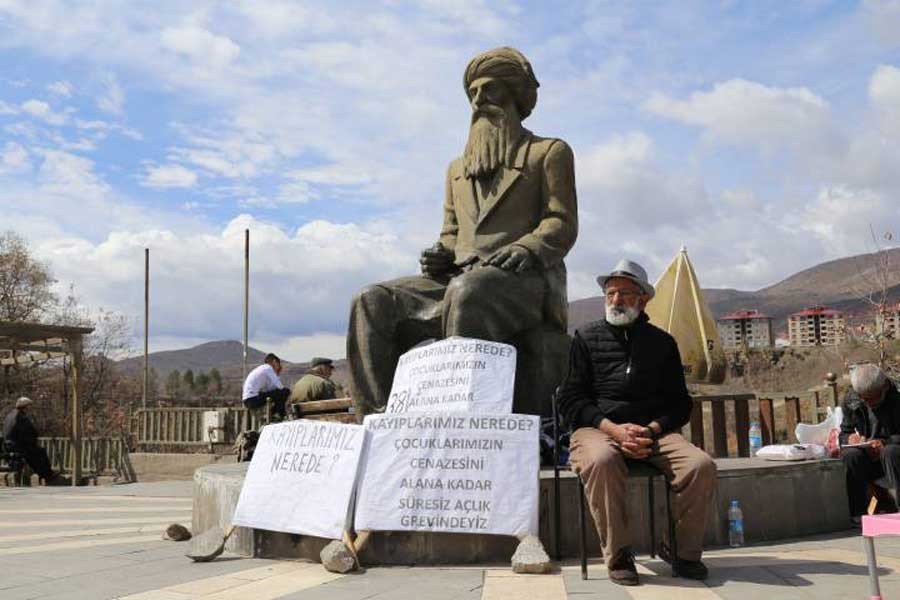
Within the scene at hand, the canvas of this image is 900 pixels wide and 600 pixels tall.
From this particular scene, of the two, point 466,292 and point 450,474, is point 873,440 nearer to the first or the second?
point 466,292

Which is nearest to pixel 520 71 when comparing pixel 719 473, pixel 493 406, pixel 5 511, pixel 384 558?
pixel 493 406

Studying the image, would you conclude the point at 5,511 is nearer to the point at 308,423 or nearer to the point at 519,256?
the point at 308,423

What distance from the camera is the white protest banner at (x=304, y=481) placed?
5.13m

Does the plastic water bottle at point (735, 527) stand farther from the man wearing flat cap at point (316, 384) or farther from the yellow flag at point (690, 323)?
the man wearing flat cap at point (316, 384)

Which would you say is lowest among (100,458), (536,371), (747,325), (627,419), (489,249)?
(100,458)

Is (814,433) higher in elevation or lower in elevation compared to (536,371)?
lower

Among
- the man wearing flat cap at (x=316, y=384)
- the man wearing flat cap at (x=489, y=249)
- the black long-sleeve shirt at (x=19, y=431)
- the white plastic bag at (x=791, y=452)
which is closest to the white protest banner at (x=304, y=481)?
the man wearing flat cap at (x=489, y=249)

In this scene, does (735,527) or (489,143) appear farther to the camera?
(489,143)

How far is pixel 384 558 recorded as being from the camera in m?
5.00

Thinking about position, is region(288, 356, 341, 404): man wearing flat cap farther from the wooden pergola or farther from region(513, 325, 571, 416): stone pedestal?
the wooden pergola

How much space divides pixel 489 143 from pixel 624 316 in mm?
2299

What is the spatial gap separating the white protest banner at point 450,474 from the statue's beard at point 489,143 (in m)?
2.22

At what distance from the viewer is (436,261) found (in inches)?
263

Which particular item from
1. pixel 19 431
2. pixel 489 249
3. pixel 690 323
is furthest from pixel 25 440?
pixel 489 249
